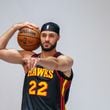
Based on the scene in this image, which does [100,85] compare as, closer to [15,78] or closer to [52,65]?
[15,78]

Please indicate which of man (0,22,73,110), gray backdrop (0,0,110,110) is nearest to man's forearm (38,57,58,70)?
man (0,22,73,110)

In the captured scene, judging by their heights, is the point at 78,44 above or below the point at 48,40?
below

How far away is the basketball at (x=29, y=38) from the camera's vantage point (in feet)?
6.66

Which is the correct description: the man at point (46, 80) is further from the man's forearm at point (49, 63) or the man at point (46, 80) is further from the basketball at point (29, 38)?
the man's forearm at point (49, 63)

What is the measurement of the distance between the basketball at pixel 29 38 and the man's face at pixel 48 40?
0.12 feet

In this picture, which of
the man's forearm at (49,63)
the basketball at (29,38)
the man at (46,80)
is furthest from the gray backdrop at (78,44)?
the man's forearm at (49,63)

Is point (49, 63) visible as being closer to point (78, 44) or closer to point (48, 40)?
point (48, 40)

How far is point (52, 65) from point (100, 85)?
3.32 ft

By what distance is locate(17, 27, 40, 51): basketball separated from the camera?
2031 millimetres

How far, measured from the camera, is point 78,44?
268cm

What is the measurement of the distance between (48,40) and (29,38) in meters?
0.12

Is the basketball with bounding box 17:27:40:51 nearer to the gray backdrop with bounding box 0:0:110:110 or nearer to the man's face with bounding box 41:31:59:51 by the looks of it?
the man's face with bounding box 41:31:59:51

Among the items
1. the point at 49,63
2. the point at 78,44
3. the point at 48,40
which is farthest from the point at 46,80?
the point at 78,44

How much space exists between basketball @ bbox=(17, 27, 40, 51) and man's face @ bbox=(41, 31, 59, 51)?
1.5 inches
